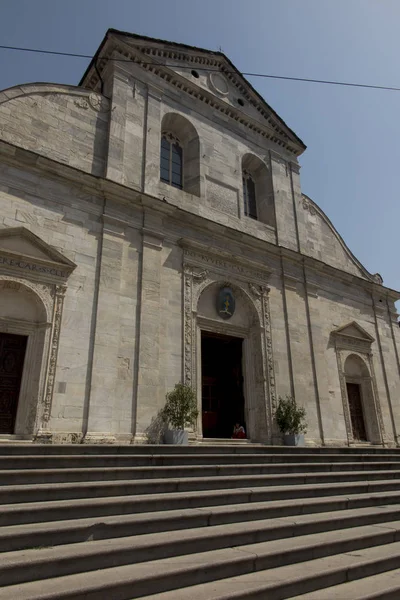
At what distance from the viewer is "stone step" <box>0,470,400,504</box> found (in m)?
5.20

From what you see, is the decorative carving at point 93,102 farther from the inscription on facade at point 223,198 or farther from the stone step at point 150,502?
the stone step at point 150,502

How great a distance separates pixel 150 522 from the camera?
5.01 m

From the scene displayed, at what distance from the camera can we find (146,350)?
11055 millimetres

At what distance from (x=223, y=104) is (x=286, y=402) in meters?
11.9

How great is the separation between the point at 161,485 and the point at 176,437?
13.3 ft

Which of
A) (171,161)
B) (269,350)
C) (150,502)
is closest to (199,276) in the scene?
(269,350)

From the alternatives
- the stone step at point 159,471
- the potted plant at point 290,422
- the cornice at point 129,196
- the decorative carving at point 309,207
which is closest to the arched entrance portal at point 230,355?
the potted plant at point 290,422

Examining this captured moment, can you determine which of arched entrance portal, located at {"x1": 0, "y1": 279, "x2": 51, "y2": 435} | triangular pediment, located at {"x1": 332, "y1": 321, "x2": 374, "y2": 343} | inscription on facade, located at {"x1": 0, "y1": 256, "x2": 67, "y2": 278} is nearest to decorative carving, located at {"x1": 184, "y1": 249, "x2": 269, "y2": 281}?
triangular pediment, located at {"x1": 332, "y1": 321, "x2": 374, "y2": 343}

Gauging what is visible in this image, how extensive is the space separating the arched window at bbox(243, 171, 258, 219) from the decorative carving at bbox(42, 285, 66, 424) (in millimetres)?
8982

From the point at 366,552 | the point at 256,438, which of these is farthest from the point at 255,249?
the point at 366,552

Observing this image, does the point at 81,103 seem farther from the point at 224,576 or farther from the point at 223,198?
the point at 224,576

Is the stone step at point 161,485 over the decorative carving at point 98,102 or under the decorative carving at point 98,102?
under

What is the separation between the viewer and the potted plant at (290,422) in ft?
41.3

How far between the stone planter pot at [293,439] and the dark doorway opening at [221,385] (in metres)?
1.39
